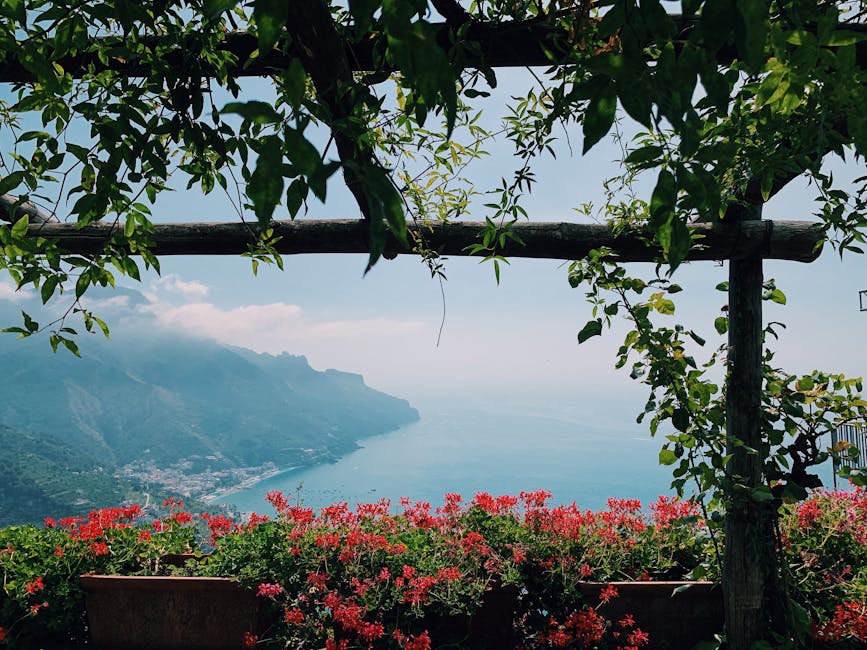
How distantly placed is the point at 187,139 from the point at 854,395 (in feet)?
7.79

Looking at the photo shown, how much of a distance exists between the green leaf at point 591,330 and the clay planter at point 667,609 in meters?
1.13

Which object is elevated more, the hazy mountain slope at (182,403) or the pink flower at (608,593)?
the pink flower at (608,593)

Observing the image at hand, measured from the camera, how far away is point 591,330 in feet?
5.95

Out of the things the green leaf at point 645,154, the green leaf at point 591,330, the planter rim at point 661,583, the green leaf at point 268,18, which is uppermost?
the green leaf at point 268,18

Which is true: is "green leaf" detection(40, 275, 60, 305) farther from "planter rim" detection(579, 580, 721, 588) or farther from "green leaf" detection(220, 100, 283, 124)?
"planter rim" detection(579, 580, 721, 588)

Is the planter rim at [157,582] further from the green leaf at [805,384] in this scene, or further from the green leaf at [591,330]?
the green leaf at [805,384]

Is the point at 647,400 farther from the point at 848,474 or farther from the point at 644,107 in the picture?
the point at 644,107

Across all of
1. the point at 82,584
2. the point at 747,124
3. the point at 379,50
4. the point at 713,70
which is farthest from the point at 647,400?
the point at 82,584

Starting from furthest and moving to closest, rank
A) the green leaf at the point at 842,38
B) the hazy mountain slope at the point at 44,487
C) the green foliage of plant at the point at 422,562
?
the hazy mountain slope at the point at 44,487, the green foliage of plant at the point at 422,562, the green leaf at the point at 842,38

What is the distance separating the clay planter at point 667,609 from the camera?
7.28ft

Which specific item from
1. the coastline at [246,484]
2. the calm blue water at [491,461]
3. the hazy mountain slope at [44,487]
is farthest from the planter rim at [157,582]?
the coastline at [246,484]

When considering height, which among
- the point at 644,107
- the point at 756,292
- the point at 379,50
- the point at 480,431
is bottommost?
the point at 480,431

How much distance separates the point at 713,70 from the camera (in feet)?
1.65

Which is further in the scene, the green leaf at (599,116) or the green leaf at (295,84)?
the green leaf at (599,116)
